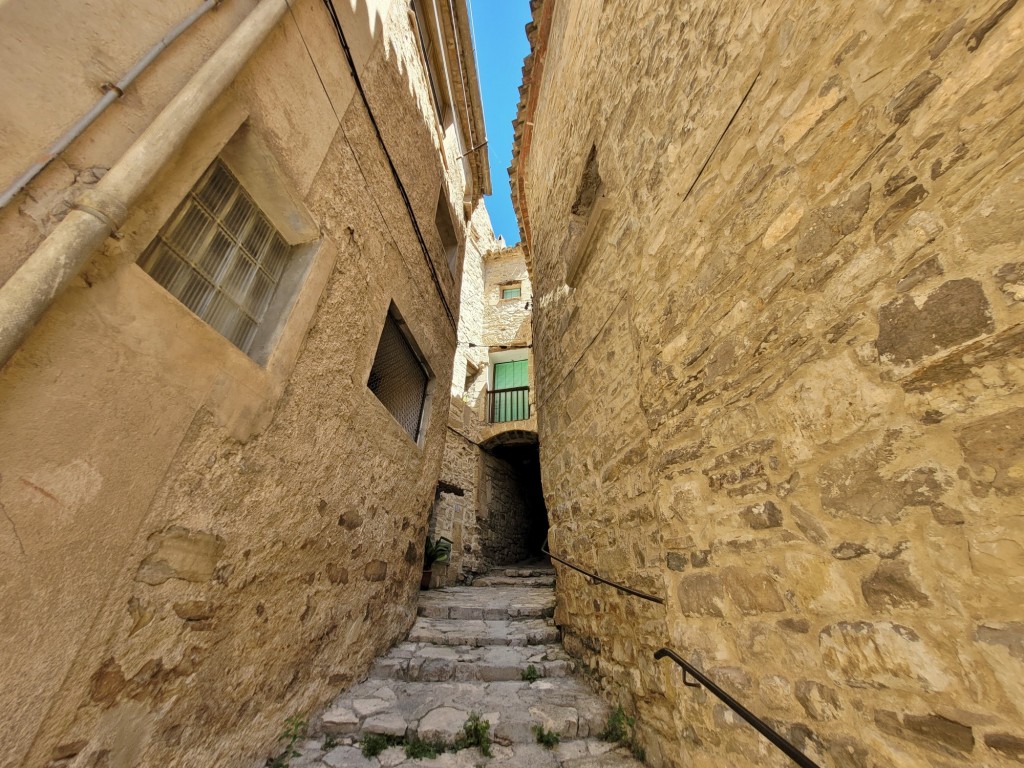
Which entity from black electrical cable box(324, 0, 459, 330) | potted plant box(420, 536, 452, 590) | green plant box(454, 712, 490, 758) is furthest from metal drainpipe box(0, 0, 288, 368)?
potted plant box(420, 536, 452, 590)

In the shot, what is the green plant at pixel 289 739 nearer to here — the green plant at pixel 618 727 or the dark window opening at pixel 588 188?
the green plant at pixel 618 727

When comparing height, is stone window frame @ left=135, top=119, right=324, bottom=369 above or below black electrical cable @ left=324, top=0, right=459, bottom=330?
below

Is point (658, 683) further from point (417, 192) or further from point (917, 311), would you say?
point (417, 192)

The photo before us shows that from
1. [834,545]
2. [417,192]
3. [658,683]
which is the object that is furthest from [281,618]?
[417,192]

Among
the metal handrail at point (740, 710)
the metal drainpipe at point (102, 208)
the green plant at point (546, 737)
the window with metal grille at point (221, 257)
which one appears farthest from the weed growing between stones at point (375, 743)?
the metal drainpipe at point (102, 208)

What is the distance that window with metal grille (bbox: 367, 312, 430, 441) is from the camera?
137 inches

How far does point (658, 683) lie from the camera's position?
2.05 meters

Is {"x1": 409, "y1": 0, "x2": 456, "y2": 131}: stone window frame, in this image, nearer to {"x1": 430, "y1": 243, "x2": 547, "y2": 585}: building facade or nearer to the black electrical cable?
the black electrical cable

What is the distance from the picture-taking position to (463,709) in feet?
8.30

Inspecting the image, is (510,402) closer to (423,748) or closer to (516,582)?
(516,582)

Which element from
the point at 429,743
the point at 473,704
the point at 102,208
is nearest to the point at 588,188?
the point at 102,208

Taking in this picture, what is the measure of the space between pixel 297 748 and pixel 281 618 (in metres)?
0.70

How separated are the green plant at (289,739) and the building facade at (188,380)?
6 centimetres

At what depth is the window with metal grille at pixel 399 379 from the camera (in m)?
3.47
